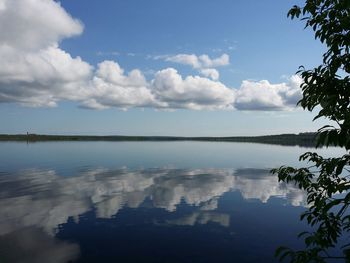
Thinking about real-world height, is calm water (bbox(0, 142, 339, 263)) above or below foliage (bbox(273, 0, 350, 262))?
below

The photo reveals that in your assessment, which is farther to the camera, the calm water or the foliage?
the calm water

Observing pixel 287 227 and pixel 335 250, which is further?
→ pixel 287 227

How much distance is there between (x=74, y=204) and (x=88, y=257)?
42.8ft

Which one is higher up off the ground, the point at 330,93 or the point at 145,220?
the point at 330,93

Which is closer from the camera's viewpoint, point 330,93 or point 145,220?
point 330,93

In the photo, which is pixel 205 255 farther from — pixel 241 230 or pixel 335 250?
pixel 335 250

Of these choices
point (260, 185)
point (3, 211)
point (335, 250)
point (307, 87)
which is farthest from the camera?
point (260, 185)

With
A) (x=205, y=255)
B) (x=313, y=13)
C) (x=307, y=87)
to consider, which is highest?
(x=313, y=13)

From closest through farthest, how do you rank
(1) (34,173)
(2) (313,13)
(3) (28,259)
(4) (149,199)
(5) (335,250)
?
(2) (313,13)
(3) (28,259)
(5) (335,250)
(4) (149,199)
(1) (34,173)

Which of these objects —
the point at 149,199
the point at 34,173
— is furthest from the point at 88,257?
the point at 34,173

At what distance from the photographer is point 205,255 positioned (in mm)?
18609

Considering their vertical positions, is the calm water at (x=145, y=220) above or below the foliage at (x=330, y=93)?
below

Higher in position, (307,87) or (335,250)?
(307,87)

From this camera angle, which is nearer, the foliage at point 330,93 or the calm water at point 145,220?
the foliage at point 330,93
